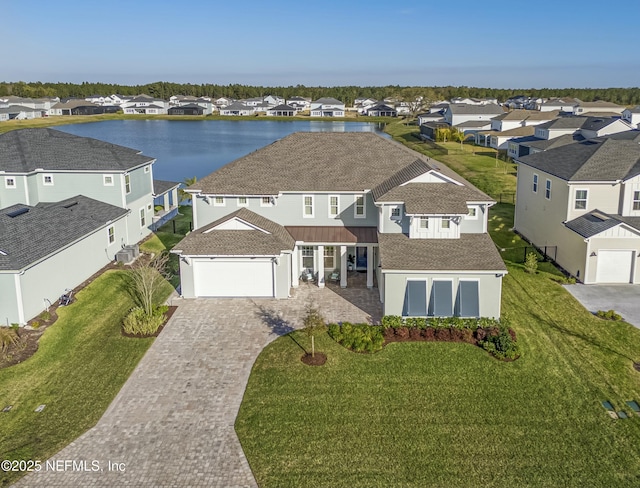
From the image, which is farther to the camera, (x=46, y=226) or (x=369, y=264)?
(x=369, y=264)

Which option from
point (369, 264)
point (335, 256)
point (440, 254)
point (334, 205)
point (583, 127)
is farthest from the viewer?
point (583, 127)

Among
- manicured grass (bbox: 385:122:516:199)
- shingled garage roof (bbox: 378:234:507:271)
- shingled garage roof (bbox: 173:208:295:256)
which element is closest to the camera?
shingled garage roof (bbox: 378:234:507:271)

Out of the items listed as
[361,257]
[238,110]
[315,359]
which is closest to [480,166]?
[361,257]

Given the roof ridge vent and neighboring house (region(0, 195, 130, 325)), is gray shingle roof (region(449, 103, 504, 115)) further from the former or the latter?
the roof ridge vent

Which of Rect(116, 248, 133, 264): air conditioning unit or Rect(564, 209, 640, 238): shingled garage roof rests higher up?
Rect(564, 209, 640, 238): shingled garage roof

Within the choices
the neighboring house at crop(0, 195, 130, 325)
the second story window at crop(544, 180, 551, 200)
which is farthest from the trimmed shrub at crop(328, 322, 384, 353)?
the second story window at crop(544, 180, 551, 200)

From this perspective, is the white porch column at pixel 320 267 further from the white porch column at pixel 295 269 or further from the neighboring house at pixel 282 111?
the neighboring house at pixel 282 111

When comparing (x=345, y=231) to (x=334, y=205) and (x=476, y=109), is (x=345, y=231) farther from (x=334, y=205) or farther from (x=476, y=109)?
(x=476, y=109)

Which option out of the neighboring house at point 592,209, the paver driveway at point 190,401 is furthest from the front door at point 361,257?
the neighboring house at point 592,209
